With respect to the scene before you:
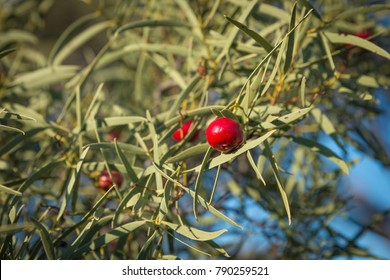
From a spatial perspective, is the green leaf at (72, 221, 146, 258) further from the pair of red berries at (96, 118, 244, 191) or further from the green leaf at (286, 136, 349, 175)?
the green leaf at (286, 136, 349, 175)

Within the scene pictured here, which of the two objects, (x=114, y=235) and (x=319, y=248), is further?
(x=319, y=248)

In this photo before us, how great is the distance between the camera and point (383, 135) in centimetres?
230

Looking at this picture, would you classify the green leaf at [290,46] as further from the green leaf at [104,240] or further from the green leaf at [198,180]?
the green leaf at [104,240]

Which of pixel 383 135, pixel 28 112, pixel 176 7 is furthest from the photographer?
pixel 383 135

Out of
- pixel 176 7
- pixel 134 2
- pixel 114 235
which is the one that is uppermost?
pixel 176 7

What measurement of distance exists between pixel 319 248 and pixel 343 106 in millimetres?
437

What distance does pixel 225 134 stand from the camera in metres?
0.86

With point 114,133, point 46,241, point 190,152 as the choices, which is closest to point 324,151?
point 190,152

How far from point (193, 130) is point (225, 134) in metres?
0.18

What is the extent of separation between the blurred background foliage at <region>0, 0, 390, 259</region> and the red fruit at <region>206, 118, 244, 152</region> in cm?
2

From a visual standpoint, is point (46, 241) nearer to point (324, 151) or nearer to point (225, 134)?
point (225, 134)

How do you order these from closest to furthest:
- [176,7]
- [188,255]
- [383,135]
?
1. [188,255]
2. [176,7]
3. [383,135]

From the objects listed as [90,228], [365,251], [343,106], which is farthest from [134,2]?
[365,251]

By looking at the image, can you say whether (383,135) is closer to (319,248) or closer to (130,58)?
(319,248)
